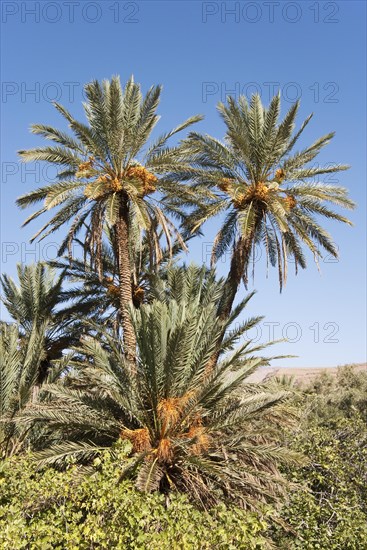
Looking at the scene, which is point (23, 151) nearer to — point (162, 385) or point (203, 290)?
point (203, 290)

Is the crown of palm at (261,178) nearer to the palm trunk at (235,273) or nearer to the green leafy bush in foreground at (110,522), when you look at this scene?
the palm trunk at (235,273)

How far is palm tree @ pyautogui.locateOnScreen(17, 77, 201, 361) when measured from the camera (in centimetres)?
1359

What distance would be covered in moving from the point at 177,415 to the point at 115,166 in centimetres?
668

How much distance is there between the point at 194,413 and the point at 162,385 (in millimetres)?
881

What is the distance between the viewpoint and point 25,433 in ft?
44.1

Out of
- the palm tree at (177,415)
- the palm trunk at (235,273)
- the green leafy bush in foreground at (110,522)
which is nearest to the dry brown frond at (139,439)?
the palm tree at (177,415)

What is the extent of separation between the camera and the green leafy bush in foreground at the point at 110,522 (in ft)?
22.2

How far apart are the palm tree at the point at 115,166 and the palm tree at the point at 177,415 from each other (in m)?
2.19

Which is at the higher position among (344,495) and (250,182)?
(250,182)

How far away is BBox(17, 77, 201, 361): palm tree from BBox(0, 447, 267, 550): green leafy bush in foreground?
17.9 feet

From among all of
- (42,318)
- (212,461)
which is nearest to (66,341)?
(42,318)

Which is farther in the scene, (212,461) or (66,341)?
(66,341)

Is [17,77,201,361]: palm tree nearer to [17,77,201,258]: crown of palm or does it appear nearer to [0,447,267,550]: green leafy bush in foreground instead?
[17,77,201,258]: crown of palm

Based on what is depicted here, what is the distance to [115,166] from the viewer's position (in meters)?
13.9
